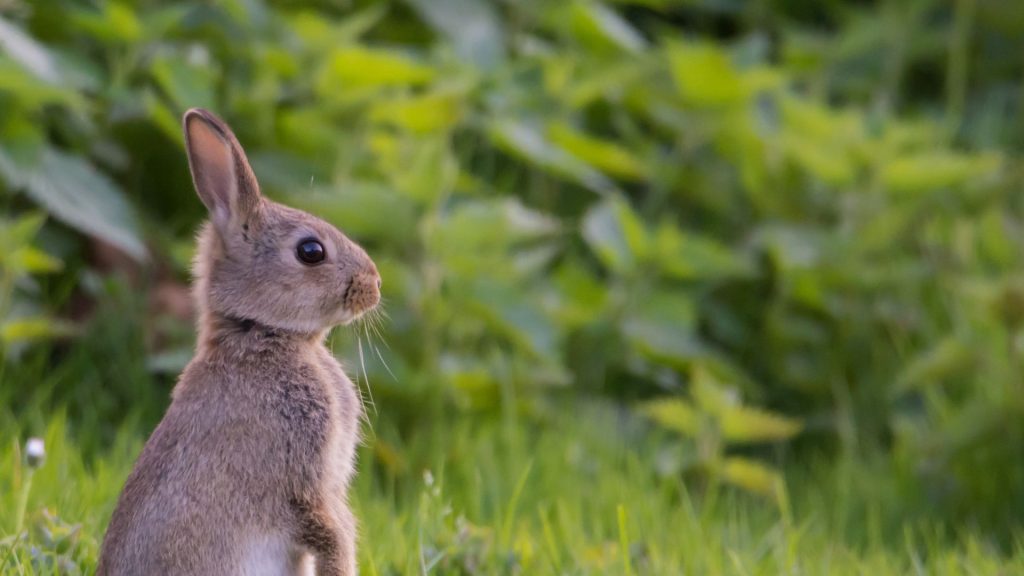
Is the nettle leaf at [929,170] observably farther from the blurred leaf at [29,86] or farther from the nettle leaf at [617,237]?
the blurred leaf at [29,86]

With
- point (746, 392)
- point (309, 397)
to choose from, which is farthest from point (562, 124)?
point (309, 397)

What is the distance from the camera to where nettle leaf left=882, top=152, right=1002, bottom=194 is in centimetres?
621

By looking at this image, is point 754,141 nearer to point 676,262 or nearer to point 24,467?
point 676,262

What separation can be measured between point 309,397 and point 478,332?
2.32 m

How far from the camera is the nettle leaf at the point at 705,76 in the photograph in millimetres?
6324

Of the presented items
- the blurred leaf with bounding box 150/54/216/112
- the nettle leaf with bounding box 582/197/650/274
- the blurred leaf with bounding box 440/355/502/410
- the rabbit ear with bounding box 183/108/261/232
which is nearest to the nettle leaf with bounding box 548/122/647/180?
the nettle leaf with bounding box 582/197/650/274

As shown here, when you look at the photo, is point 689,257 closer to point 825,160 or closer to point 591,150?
point 591,150

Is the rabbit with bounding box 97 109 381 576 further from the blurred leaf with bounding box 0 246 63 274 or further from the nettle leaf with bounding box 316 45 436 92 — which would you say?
the nettle leaf with bounding box 316 45 436 92

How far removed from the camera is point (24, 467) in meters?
4.08

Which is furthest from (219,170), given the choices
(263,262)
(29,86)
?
(29,86)

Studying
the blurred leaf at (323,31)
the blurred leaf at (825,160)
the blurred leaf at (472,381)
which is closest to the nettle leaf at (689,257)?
the blurred leaf at (825,160)

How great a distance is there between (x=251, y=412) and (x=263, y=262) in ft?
1.38

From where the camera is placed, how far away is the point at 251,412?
3.15m

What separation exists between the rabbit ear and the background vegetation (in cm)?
92
